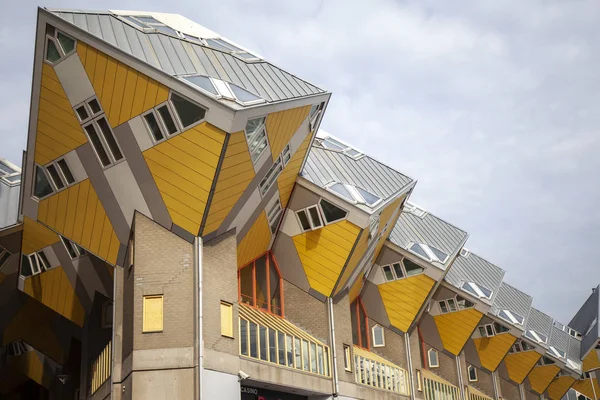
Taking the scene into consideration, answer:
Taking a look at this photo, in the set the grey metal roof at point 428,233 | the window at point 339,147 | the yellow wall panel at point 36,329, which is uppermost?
the window at point 339,147

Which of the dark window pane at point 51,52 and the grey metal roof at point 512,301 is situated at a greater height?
the grey metal roof at point 512,301

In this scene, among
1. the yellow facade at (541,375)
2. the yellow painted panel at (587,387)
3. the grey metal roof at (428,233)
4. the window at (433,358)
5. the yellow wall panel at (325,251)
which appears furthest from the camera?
the yellow painted panel at (587,387)

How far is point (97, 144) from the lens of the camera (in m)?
→ 23.5

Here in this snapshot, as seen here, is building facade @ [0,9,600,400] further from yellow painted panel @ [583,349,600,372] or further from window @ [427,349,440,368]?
yellow painted panel @ [583,349,600,372]

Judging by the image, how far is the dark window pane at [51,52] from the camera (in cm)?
2239

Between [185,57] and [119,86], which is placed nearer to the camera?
[119,86]

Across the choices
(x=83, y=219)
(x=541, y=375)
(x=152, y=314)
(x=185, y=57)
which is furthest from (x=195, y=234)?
(x=541, y=375)

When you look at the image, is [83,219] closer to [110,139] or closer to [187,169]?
[110,139]

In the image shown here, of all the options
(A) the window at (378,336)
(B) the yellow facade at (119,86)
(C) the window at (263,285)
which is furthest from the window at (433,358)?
(B) the yellow facade at (119,86)

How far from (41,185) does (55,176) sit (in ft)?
3.85

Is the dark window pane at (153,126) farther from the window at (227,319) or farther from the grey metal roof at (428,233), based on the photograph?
the grey metal roof at (428,233)

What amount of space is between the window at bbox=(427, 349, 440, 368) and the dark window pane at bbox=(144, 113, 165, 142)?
30.2 meters

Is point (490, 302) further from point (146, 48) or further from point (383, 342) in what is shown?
point (146, 48)

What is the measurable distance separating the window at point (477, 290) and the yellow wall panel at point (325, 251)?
16654 millimetres
